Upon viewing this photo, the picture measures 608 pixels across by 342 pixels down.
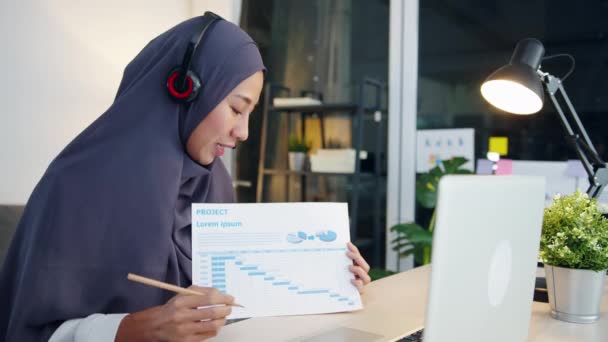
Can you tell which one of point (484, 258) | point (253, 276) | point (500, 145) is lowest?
point (253, 276)

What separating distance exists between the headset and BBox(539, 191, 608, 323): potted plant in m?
0.83

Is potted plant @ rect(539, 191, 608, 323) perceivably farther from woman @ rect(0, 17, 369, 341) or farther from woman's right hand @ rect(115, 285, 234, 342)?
woman's right hand @ rect(115, 285, 234, 342)

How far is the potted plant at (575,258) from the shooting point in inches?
45.6

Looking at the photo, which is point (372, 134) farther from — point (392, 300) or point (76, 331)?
point (76, 331)

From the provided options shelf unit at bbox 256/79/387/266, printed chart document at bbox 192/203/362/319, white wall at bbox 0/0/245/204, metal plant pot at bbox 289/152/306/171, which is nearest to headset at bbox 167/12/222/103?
printed chart document at bbox 192/203/362/319

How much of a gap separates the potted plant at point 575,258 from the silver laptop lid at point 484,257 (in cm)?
32

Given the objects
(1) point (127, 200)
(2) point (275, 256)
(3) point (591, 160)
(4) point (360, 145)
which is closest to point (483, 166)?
(4) point (360, 145)

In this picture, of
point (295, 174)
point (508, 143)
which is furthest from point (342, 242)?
point (295, 174)

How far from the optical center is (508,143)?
266 cm

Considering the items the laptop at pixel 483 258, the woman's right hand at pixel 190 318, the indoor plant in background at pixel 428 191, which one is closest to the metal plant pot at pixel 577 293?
the laptop at pixel 483 258

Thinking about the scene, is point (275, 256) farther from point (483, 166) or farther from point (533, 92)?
point (483, 166)

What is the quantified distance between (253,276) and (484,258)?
53 centimetres

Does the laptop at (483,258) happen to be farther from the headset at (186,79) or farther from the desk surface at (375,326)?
the headset at (186,79)

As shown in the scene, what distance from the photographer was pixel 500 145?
269 centimetres
